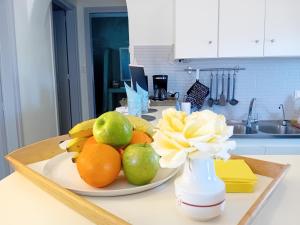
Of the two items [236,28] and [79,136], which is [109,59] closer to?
[236,28]

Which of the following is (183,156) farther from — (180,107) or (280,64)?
(280,64)

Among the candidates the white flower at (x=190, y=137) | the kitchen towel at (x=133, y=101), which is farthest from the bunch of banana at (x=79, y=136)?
the kitchen towel at (x=133, y=101)

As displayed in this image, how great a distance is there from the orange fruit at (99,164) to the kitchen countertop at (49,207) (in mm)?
65

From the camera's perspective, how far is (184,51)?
90.6 inches

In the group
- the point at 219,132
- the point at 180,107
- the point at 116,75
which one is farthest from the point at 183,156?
the point at 116,75

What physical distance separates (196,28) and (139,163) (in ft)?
6.09

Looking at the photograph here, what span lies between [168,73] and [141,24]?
519 mm

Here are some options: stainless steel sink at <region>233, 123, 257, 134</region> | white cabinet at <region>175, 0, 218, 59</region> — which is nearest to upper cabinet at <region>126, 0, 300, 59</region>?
white cabinet at <region>175, 0, 218, 59</region>

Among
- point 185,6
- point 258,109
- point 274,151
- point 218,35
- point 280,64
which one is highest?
point 185,6

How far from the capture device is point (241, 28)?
7.29ft

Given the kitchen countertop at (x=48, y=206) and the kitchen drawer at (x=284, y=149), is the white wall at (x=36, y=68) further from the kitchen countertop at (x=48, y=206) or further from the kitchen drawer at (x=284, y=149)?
the kitchen drawer at (x=284, y=149)

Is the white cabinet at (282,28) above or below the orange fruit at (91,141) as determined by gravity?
above

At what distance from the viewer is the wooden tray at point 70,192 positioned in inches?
21.1

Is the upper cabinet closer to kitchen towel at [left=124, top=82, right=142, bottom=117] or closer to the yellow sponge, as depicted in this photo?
kitchen towel at [left=124, top=82, right=142, bottom=117]
